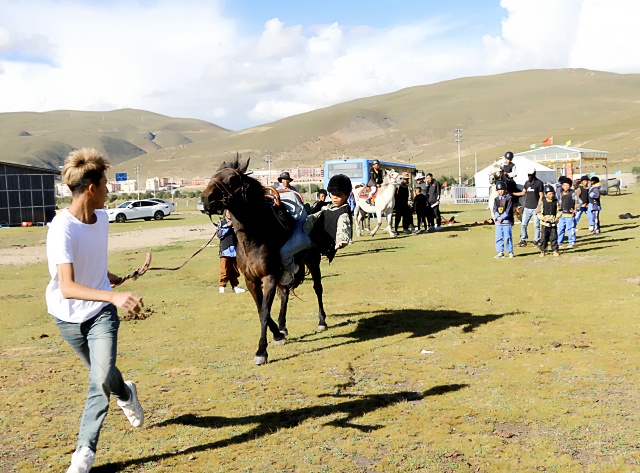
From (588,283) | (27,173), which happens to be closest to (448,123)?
(27,173)

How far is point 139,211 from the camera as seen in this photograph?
43.8 meters

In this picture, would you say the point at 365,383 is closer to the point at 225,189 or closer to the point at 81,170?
the point at 225,189

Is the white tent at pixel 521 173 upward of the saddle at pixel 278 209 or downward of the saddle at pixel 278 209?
upward

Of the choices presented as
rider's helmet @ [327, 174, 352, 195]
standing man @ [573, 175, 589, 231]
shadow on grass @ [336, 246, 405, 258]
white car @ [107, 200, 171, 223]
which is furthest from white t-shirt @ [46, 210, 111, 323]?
white car @ [107, 200, 171, 223]

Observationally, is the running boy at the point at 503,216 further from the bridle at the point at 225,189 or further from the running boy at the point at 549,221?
the bridle at the point at 225,189

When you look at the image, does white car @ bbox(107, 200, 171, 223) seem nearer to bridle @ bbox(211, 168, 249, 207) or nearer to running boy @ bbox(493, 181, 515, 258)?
running boy @ bbox(493, 181, 515, 258)

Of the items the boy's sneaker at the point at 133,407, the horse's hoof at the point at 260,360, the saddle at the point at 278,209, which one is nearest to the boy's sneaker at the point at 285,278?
the saddle at the point at 278,209

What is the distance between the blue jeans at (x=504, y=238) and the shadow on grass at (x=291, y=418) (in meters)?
10.2

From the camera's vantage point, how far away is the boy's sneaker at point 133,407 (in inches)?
187

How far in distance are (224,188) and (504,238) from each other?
429 inches

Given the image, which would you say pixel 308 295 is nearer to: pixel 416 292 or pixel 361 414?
pixel 416 292

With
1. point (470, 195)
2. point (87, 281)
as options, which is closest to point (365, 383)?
point (87, 281)

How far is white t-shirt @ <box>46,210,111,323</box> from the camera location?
391 cm

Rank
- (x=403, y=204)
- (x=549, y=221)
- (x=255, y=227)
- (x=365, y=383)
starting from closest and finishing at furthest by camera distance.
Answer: (x=365, y=383) < (x=255, y=227) < (x=549, y=221) < (x=403, y=204)
